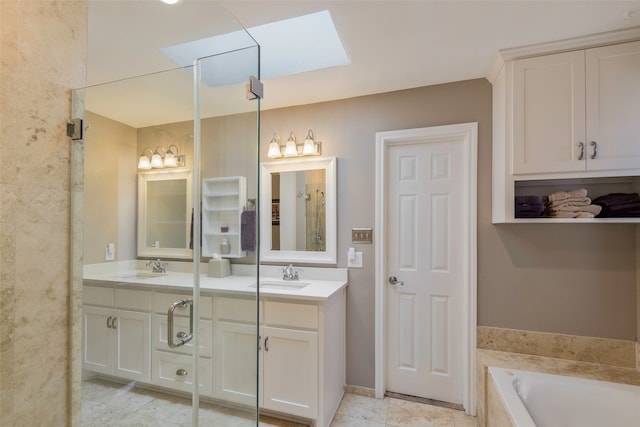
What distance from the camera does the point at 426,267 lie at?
7.52 feet

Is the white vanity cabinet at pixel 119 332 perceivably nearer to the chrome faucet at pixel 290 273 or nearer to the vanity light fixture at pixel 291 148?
the chrome faucet at pixel 290 273

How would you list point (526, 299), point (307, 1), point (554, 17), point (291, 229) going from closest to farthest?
point (307, 1), point (554, 17), point (526, 299), point (291, 229)

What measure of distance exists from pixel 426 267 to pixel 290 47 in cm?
Result: 193

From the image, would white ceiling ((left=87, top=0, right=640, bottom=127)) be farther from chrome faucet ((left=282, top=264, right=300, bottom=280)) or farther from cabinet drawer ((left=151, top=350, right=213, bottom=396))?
chrome faucet ((left=282, top=264, right=300, bottom=280))

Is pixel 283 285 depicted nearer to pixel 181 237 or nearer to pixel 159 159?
pixel 181 237

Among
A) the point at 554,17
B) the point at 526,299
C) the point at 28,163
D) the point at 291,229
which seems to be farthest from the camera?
the point at 291,229

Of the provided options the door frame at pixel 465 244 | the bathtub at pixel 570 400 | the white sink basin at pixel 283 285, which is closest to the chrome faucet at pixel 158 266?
the white sink basin at pixel 283 285

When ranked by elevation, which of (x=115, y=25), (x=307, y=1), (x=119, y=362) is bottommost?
(x=119, y=362)

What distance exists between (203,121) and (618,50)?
91.1 inches

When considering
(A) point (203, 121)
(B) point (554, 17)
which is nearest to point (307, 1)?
(A) point (203, 121)

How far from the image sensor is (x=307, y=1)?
1377mm

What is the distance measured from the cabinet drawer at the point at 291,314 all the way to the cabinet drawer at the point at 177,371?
0.62 meters

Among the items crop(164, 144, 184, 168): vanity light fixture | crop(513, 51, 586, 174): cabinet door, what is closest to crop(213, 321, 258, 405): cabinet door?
crop(164, 144, 184, 168): vanity light fixture

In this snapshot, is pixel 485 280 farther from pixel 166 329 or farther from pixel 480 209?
pixel 166 329
